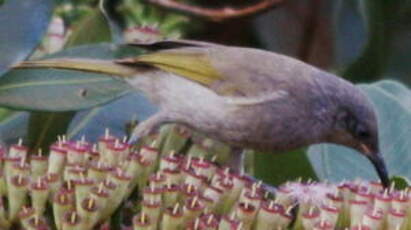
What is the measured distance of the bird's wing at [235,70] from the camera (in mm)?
3697

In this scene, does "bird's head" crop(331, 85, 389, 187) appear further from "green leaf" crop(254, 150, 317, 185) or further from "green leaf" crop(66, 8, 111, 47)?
"green leaf" crop(66, 8, 111, 47)

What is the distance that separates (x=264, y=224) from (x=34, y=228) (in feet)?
1.48

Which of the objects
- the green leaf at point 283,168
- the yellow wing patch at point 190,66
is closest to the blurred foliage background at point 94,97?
the green leaf at point 283,168

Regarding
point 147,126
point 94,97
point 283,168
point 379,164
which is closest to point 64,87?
point 94,97

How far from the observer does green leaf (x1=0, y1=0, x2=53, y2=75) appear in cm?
311

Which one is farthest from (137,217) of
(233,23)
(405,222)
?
(233,23)

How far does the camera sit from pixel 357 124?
3688 mm

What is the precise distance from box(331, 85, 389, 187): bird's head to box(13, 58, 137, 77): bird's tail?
647 millimetres

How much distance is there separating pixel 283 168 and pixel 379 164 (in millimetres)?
266

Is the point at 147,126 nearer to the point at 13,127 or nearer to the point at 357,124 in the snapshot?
the point at 13,127

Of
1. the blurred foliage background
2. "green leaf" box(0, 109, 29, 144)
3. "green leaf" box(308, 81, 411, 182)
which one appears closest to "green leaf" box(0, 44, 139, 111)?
the blurred foliage background

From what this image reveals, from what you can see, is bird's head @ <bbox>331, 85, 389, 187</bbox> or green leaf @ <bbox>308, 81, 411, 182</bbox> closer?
green leaf @ <bbox>308, 81, 411, 182</bbox>

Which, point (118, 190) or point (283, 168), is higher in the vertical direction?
point (118, 190)

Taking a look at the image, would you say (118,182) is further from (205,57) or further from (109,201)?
(205,57)
